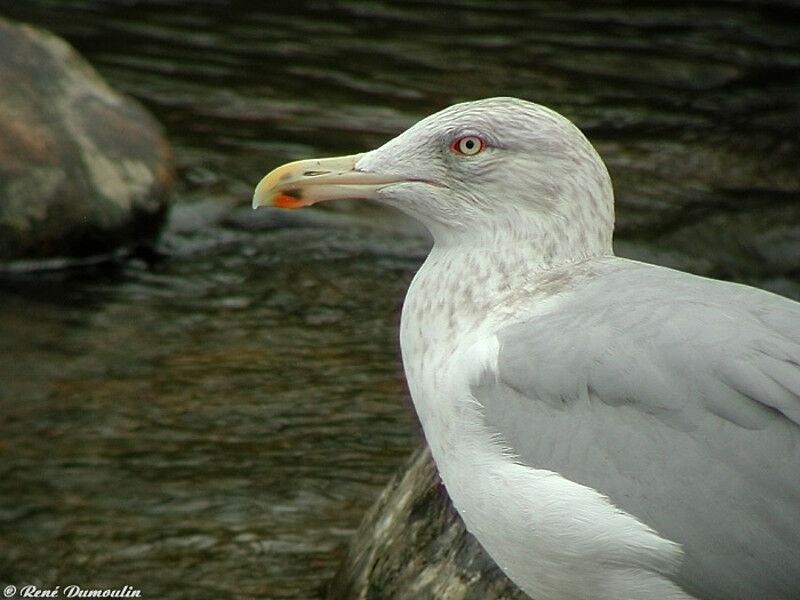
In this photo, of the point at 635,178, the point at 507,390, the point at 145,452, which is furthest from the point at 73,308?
the point at 507,390

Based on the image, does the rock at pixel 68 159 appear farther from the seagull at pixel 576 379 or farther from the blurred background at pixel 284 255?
the seagull at pixel 576 379

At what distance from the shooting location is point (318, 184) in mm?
4176

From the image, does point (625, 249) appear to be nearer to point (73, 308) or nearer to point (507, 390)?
point (73, 308)

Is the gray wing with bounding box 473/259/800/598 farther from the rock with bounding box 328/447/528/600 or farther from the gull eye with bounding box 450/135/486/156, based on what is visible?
the rock with bounding box 328/447/528/600

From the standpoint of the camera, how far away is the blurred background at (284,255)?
573 cm

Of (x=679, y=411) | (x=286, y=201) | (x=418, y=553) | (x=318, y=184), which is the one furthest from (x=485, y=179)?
(x=418, y=553)

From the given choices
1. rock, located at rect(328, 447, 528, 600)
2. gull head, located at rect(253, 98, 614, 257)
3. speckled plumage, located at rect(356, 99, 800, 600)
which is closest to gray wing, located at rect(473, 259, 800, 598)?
speckled plumage, located at rect(356, 99, 800, 600)

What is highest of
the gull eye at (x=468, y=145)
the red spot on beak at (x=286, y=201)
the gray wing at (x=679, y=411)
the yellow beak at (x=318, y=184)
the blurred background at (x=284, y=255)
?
the gull eye at (x=468, y=145)

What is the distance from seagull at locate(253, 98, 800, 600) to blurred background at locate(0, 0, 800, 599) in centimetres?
166

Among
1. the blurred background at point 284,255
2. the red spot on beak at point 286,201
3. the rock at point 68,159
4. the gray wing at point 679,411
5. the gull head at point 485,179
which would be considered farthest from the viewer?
the rock at point 68,159

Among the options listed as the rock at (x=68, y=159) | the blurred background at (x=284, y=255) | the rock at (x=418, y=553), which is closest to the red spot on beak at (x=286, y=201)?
the rock at (x=418, y=553)

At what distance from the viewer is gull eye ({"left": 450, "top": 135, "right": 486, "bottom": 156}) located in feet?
13.7

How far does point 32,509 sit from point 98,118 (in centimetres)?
360

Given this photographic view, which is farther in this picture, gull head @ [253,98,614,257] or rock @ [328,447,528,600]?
rock @ [328,447,528,600]
